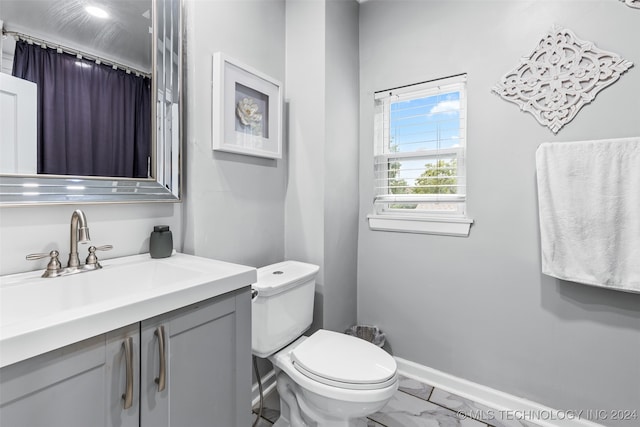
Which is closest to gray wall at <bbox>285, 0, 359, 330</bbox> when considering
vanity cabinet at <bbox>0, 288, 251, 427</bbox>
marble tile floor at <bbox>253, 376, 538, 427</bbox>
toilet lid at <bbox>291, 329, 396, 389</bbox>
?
toilet lid at <bbox>291, 329, 396, 389</bbox>

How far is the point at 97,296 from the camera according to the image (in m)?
1.04

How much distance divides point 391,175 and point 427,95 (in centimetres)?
55

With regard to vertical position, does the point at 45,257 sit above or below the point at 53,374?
above

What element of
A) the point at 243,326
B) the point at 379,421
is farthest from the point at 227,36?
the point at 379,421

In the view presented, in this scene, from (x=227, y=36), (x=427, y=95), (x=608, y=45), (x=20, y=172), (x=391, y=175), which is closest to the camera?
(x=20, y=172)

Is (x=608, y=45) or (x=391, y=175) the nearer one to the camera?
(x=608, y=45)

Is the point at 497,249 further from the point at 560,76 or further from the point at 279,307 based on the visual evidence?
the point at 279,307

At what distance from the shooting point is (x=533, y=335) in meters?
1.64

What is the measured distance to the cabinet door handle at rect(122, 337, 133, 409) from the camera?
77 centimetres

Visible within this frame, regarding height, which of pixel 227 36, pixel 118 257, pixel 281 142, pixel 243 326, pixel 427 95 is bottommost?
pixel 243 326

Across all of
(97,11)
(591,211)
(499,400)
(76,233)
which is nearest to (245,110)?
(97,11)

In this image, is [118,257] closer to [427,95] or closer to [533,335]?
[427,95]

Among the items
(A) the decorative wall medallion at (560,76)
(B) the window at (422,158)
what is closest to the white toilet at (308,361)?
(B) the window at (422,158)

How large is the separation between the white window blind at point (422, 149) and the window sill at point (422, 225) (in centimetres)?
6
